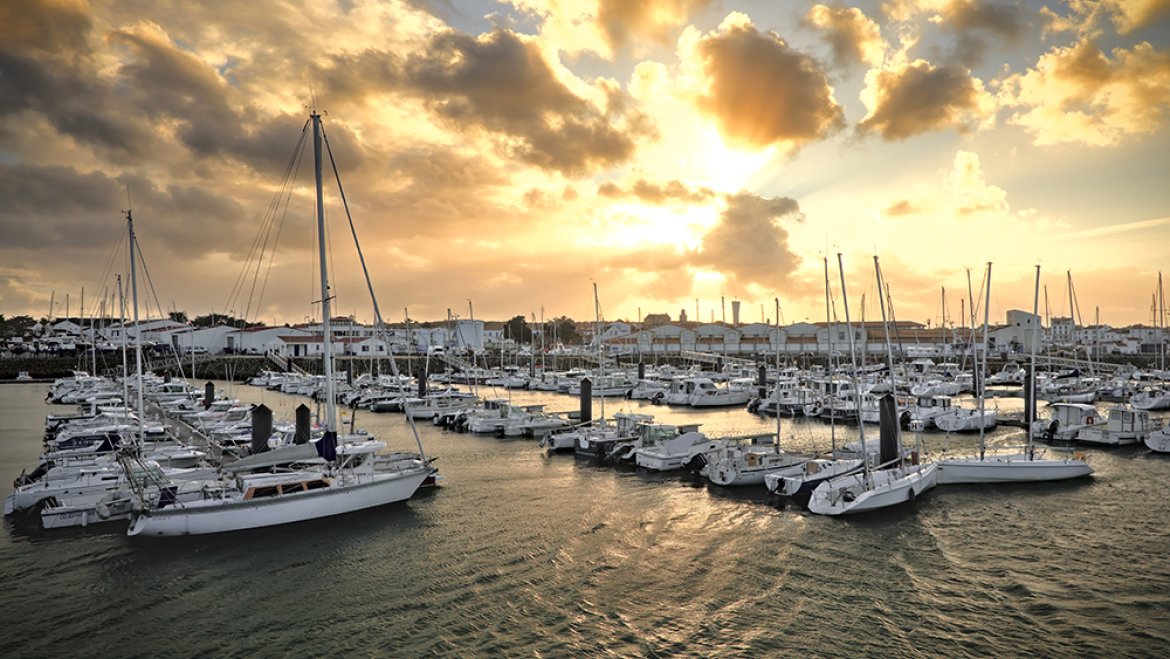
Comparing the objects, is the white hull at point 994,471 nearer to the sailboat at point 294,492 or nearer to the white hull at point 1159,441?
the white hull at point 1159,441

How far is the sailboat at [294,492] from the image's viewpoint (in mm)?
19688

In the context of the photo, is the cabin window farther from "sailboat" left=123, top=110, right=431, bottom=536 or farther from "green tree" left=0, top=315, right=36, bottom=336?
"green tree" left=0, top=315, right=36, bottom=336

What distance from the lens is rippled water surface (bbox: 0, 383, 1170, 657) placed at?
13578mm

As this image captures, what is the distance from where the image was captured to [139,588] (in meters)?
16.3

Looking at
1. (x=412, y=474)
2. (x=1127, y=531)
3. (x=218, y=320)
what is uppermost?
(x=218, y=320)

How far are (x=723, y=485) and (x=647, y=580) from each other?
34.4 ft

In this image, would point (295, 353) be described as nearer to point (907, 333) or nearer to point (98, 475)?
point (98, 475)

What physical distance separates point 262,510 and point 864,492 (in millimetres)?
19468

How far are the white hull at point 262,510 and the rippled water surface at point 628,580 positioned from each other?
43 centimetres

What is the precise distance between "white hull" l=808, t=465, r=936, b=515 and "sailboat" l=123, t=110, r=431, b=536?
552 inches

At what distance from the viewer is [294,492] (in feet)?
69.3

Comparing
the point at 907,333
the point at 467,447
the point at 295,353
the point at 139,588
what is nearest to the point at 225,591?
the point at 139,588

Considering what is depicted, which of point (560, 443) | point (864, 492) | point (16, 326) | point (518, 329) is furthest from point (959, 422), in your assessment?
point (16, 326)

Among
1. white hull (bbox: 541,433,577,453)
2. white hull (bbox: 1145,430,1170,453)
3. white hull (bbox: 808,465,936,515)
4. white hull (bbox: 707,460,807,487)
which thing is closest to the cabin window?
white hull (bbox: 707,460,807,487)
